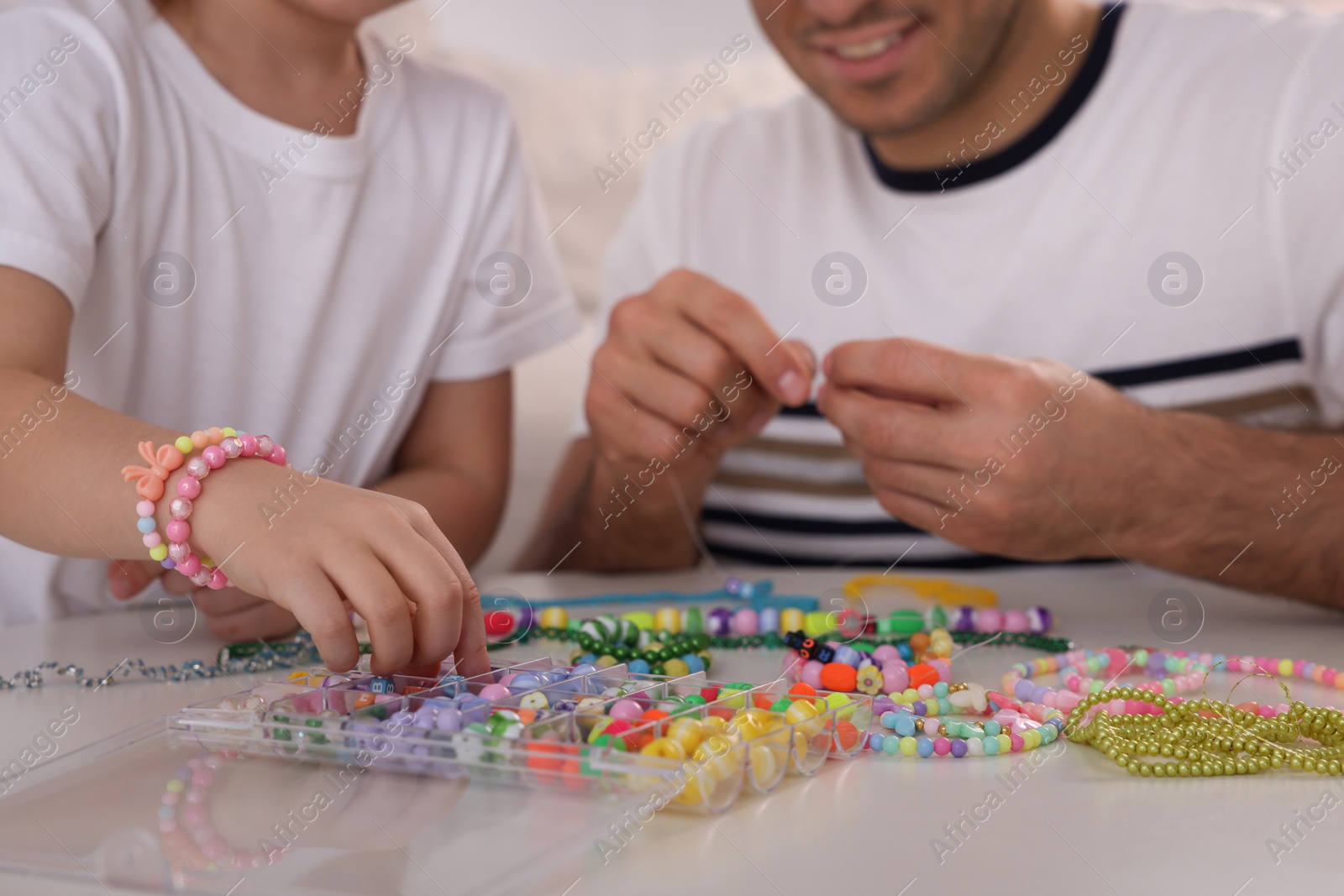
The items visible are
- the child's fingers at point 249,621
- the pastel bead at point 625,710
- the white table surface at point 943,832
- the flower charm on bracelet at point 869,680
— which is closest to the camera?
the white table surface at point 943,832

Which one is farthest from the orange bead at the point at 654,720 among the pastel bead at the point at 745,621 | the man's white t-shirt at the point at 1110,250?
the man's white t-shirt at the point at 1110,250

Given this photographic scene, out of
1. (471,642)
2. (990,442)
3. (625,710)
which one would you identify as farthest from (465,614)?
(990,442)

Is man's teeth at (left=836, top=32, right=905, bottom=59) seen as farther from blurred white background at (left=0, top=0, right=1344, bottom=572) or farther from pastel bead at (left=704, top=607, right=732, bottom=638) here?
pastel bead at (left=704, top=607, right=732, bottom=638)

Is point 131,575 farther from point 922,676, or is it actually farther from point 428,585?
point 922,676

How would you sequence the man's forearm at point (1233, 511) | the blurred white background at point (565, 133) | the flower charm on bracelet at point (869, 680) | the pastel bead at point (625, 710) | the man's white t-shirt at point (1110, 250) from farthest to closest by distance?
the blurred white background at point (565, 133) → the man's white t-shirt at point (1110, 250) → the man's forearm at point (1233, 511) → the flower charm on bracelet at point (869, 680) → the pastel bead at point (625, 710)

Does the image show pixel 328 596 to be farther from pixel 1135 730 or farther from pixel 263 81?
pixel 263 81

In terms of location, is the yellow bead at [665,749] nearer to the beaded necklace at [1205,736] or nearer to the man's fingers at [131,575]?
the beaded necklace at [1205,736]

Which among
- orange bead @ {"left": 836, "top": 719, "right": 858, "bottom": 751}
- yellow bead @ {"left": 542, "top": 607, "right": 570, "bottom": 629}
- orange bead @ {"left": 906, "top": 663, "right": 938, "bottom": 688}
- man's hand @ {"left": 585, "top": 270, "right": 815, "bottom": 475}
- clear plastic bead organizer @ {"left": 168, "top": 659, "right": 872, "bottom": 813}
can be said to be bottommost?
yellow bead @ {"left": 542, "top": 607, "right": 570, "bottom": 629}

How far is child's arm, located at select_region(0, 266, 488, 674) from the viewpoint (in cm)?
62

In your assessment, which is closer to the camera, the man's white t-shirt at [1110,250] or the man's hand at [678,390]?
the man's hand at [678,390]

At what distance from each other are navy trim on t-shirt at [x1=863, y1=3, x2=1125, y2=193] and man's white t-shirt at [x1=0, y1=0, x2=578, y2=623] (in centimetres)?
45

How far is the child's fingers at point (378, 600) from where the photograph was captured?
0.60 m

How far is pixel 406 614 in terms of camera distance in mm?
615

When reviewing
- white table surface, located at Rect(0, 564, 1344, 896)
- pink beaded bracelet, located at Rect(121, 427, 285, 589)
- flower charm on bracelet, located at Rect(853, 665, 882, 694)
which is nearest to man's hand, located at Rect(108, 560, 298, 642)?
white table surface, located at Rect(0, 564, 1344, 896)
